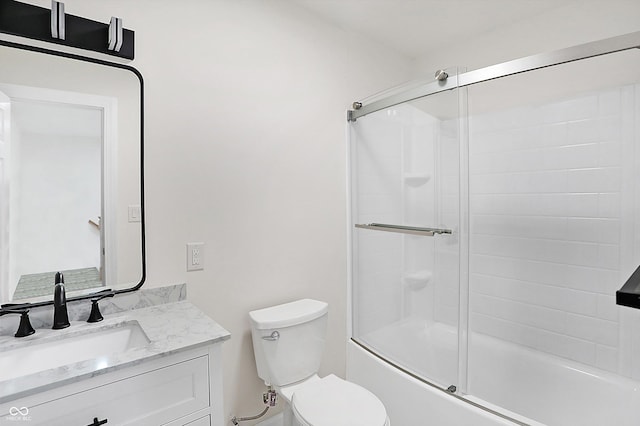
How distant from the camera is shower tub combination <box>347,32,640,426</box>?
1636 millimetres

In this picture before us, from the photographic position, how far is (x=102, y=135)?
4.69 feet

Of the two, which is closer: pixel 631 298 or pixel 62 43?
pixel 631 298

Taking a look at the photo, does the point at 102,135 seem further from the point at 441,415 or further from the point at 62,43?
the point at 441,415

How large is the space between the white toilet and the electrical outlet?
1.23ft

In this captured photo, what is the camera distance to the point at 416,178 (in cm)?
179

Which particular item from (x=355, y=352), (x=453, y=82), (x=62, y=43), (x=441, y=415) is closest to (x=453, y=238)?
(x=453, y=82)

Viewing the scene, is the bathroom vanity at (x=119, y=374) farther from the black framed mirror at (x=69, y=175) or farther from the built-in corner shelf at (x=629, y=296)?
the built-in corner shelf at (x=629, y=296)

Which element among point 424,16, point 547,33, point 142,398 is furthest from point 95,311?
point 547,33

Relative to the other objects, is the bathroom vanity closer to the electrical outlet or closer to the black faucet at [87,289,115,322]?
the black faucet at [87,289,115,322]

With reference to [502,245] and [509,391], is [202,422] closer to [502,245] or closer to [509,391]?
[509,391]

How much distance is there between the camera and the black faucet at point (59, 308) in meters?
1.25

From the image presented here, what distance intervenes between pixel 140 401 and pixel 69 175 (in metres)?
0.91

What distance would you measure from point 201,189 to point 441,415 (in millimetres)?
1589

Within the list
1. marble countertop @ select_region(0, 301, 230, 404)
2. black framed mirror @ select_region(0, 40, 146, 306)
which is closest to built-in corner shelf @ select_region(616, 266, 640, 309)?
marble countertop @ select_region(0, 301, 230, 404)
